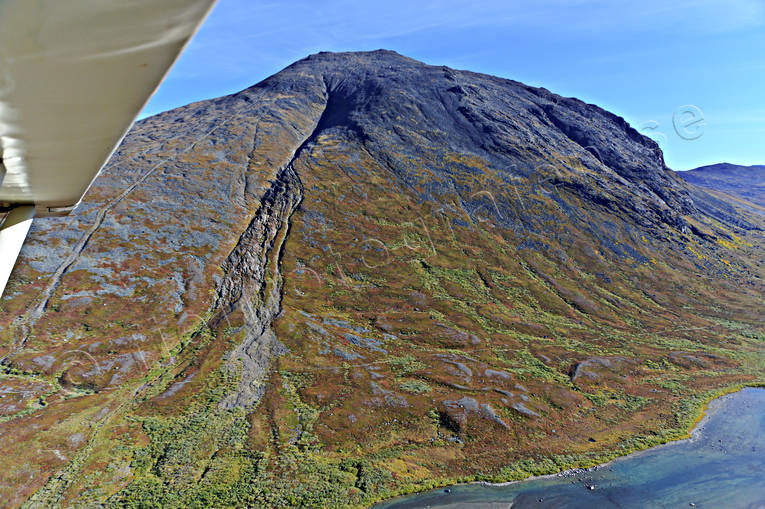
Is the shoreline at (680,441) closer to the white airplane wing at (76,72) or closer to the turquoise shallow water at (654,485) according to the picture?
the turquoise shallow water at (654,485)

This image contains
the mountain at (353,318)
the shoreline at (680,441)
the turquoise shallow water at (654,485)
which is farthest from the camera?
the mountain at (353,318)

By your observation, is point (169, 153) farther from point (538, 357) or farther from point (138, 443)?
point (538, 357)

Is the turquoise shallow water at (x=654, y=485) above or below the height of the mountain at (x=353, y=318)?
below

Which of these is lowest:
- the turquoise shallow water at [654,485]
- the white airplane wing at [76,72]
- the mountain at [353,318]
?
the turquoise shallow water at [654,485]

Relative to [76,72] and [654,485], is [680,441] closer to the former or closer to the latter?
[654,485]

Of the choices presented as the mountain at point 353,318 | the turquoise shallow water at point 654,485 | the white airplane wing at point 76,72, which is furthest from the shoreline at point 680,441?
the white airplane wing at point 76,72

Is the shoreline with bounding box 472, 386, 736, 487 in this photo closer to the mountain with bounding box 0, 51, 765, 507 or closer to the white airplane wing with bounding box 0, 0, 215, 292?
the mountain with bounding box 0, 51, 765, 507

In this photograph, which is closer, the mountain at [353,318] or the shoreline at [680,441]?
the shoreline at [680,441]
